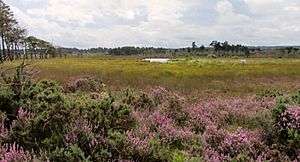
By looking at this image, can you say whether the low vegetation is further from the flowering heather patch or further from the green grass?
the green grass

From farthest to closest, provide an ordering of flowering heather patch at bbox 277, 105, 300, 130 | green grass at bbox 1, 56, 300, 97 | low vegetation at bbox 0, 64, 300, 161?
green grass at bbox 1, 56, 300, 97 < flowering heather patch at bbox 277, 105, 300, 130 < low vegetation at bbox 0, 64, 300, 161

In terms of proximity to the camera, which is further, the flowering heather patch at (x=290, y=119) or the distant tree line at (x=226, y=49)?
the distant tree line at (x=226, y=49)

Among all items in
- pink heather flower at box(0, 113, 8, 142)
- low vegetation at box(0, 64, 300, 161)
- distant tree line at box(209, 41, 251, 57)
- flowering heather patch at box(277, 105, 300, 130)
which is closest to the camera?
low vegetation at box(0, 64, 300, 161)

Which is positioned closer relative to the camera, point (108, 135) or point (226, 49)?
point (108, 135)

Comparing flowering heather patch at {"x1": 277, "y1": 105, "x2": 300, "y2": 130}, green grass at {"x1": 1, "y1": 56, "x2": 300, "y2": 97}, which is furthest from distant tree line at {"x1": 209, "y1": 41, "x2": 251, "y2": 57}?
flowering heather patch at {"x1": 277, "y1": 105, "x2": 300, "y2": 130}

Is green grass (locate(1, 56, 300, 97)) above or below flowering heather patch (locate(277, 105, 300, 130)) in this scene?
below

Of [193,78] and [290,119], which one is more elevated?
[290,119]

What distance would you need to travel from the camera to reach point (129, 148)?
14.3ft

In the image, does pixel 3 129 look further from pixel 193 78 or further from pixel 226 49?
pixel 226 49

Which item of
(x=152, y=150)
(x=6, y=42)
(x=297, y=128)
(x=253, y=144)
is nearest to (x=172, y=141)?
(x=152, y=150)

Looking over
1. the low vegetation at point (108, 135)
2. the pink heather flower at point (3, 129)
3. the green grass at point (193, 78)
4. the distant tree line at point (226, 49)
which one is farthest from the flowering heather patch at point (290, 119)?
the distant tree line at point (226, 49)

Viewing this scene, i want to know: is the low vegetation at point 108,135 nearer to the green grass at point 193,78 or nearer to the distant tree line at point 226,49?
the green grass at point 193,78

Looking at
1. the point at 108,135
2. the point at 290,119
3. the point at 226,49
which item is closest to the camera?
the point at 108,135

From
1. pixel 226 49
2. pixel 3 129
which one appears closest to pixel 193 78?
pixel 3 129
